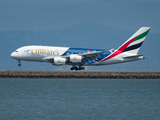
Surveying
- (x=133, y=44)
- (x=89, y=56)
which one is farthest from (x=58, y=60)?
(x=133, y=44)

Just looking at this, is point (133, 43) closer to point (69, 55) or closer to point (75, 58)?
point (75, 58)

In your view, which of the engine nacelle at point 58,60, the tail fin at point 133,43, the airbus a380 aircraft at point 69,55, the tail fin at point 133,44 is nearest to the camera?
the engine nacelle at point 58,60

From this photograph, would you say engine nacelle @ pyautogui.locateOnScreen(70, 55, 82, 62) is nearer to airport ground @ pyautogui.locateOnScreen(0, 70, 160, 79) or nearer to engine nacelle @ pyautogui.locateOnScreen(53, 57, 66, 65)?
engine nacelle @ pyautogui.locateOnScreen(53, 57, 66, 65)

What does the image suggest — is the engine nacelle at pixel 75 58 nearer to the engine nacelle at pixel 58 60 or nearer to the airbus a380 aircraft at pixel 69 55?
the airbus a380 aircraft at pixel 69 55
